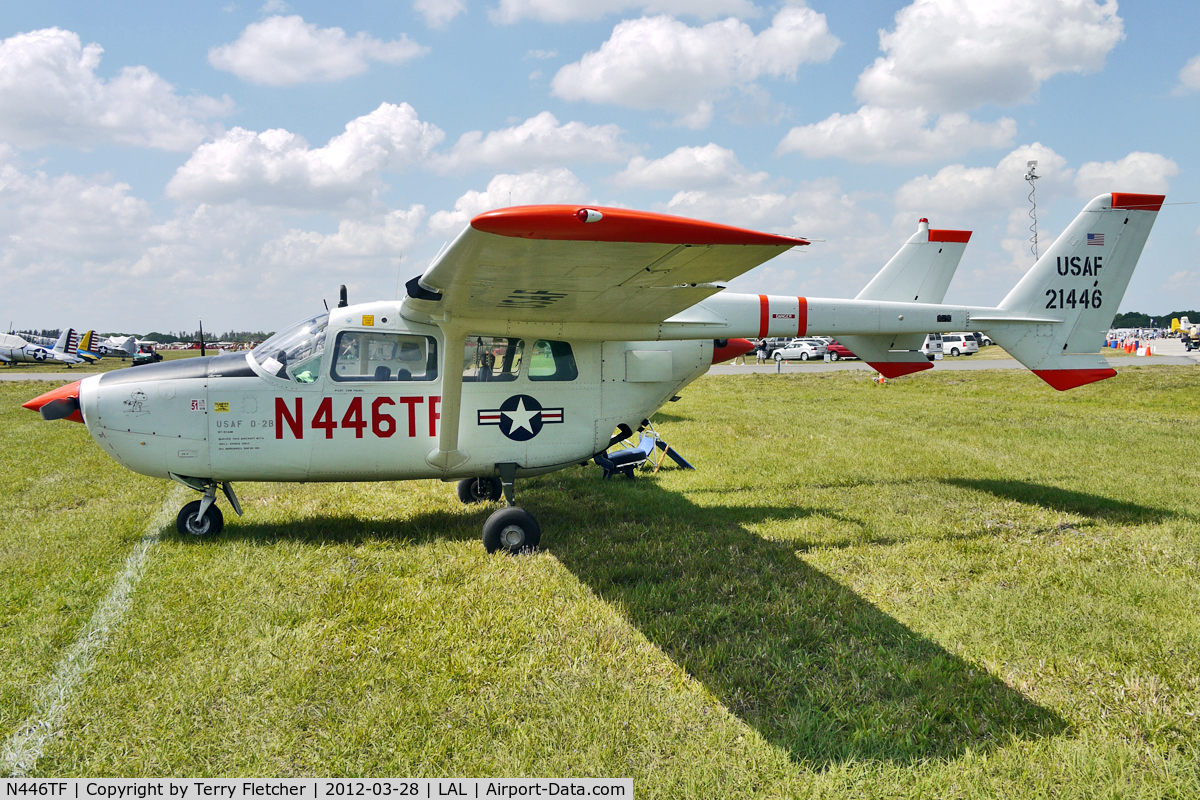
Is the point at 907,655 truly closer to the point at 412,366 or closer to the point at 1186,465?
the point at 412,366

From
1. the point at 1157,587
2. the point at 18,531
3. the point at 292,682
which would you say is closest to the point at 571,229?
the point at 292,682

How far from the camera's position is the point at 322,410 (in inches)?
230

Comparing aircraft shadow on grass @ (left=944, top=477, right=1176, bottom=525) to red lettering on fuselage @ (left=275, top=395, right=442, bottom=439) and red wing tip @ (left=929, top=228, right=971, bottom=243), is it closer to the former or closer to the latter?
red wing tip @ (left=929, top=228, right=971, bottom=243)

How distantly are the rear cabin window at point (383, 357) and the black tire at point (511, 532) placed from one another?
58.9 inches

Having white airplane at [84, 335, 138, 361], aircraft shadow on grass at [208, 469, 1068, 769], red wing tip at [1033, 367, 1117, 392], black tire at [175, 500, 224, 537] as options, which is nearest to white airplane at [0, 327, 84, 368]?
white airplane at [84, 335, 138, 361]

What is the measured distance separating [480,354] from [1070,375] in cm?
714

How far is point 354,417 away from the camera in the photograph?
19.3 feet

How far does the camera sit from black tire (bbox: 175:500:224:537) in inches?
237

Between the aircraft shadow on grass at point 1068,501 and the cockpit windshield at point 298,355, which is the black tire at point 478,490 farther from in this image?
the aircraft shadow on grass at point 1068,501

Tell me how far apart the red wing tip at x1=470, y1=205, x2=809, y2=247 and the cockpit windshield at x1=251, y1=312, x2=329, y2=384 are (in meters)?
3.30

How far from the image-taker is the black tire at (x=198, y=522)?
6008 millimetres

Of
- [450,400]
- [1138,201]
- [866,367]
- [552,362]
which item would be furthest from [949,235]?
[866,367]

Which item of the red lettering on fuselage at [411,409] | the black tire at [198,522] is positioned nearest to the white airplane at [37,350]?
the black tire at [198,522]

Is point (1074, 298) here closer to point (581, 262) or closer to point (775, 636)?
point (775, 636)
